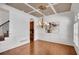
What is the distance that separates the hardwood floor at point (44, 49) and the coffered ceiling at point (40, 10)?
2.35ft

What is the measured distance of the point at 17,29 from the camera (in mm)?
2080

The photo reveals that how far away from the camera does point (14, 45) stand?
2.05 metres

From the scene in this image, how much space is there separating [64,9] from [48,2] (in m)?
0.43

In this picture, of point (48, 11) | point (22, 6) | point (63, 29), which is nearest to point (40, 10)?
point (48, 11)

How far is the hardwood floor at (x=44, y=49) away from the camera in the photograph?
6.04 ft

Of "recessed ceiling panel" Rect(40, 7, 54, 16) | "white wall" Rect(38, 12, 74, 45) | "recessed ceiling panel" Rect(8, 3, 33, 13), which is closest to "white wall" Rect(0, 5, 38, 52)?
"recessed ceiling panel" Rect(8, 3, 33, 13)

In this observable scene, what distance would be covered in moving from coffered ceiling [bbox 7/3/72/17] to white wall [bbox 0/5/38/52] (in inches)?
5.0

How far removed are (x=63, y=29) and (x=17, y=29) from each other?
3.65ft

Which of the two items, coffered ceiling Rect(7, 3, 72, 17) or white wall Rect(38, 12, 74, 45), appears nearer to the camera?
coffered ceiling Rect(7, 3, 72, 17)

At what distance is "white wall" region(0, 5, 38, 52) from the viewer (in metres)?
2.05

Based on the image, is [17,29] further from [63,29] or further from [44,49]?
[63,29]

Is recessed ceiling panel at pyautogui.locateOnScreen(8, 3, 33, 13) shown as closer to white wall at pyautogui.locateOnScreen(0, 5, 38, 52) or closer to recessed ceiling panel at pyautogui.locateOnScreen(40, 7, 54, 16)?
white wall at pyautogui.locateOnScreen(0, 5, 38, 52)

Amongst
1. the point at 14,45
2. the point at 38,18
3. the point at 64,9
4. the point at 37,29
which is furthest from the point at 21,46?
the point at 64,9

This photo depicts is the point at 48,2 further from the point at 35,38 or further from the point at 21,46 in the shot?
the point at 21,46
